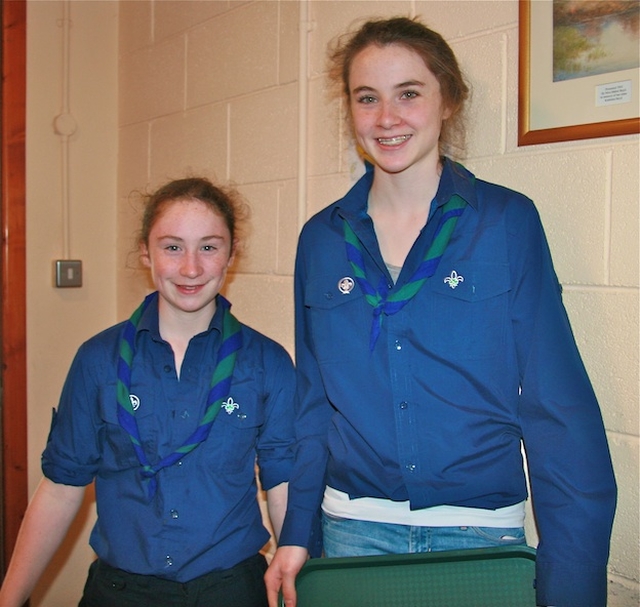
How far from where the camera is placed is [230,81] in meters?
2.30

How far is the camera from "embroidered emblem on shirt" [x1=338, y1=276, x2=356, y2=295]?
56.6 inches

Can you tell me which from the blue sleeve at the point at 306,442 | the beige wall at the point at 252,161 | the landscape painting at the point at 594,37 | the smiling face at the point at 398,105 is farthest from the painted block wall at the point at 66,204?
the landscape painting at the point at 594,37

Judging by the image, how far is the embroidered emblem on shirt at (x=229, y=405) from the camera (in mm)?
1633

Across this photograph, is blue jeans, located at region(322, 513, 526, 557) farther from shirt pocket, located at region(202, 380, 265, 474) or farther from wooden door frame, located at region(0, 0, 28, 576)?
wooden door frame, located at region(0, 0, 28, 576)

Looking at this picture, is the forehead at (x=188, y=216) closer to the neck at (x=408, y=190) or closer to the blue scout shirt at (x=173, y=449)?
the blue scout shirt at (x=173, y=449)

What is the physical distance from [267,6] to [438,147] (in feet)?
3.04

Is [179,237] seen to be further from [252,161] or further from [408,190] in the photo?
[252,161]

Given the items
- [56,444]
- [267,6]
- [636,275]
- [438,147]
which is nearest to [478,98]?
[438,147]

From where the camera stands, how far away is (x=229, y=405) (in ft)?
5.37

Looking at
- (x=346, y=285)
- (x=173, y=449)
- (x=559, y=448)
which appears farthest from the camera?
(x=173, y=449)

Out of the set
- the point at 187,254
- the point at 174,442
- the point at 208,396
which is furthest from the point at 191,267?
the point at 174,442

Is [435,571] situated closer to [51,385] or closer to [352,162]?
[352,162]

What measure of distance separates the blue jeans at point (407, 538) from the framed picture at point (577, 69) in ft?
2.68

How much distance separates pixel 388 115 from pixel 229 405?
0.74 m
